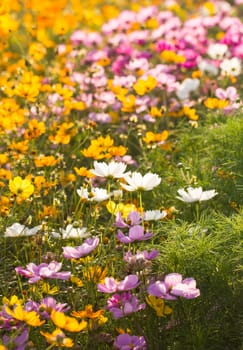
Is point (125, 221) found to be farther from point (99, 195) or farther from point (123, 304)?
point (123, 304)

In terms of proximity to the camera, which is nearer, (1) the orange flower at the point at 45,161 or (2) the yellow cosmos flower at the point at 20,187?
(2) the yellow cosmos flower at the point at 20,187

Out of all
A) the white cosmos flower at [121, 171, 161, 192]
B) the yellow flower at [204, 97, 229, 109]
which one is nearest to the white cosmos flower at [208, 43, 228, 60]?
the yellow flower at [204, 97, 229, 109]

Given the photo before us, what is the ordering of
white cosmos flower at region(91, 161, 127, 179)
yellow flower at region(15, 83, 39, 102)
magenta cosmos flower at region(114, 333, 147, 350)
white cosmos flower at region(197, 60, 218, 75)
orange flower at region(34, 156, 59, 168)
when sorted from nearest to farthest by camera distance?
magenta cosmos flower at region(114, 333, 147, 350)
white cosmos flower at region(91, 161, 127, 179)
orange flower at region(34, 156, 59, 168)
yellow flower at region(15, 83, 39, 102)
white cosmos flower at region(197, 60, 218, 75)

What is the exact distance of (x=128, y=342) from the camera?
7.36ft

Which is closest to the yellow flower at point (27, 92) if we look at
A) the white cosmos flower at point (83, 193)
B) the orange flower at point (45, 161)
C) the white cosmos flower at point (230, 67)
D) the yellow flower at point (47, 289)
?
the orange flower at point (45, 161)

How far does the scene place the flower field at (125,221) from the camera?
2354 millimetres

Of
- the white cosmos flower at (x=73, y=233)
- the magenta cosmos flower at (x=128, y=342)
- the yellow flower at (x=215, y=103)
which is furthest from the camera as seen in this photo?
the yellow flower at (x=215, y=103)

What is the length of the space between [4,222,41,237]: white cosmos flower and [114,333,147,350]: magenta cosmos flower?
2.04 ft

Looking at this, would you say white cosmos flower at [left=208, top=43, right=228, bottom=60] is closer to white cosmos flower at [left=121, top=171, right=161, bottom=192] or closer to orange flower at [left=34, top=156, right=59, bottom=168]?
orange flower at [left=34, top=156, right=59, bottom=168]

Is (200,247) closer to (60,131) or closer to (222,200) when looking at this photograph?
(222,200)

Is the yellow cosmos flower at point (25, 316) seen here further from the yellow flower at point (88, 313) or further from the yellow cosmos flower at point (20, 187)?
the yellow cosmos flower at point (20, 187)

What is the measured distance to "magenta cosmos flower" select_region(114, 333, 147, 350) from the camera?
2232 mm

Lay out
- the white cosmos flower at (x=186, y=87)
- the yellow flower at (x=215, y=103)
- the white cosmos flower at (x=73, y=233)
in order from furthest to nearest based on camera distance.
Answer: the white cosmos flower at (x=186, y=87)
the yellow flower at (x=215, y=103)
the white cosmos flower at (x=73, y=233)

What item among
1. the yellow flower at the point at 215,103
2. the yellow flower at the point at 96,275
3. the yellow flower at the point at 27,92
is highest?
the yellow flower at the point at 27,92
